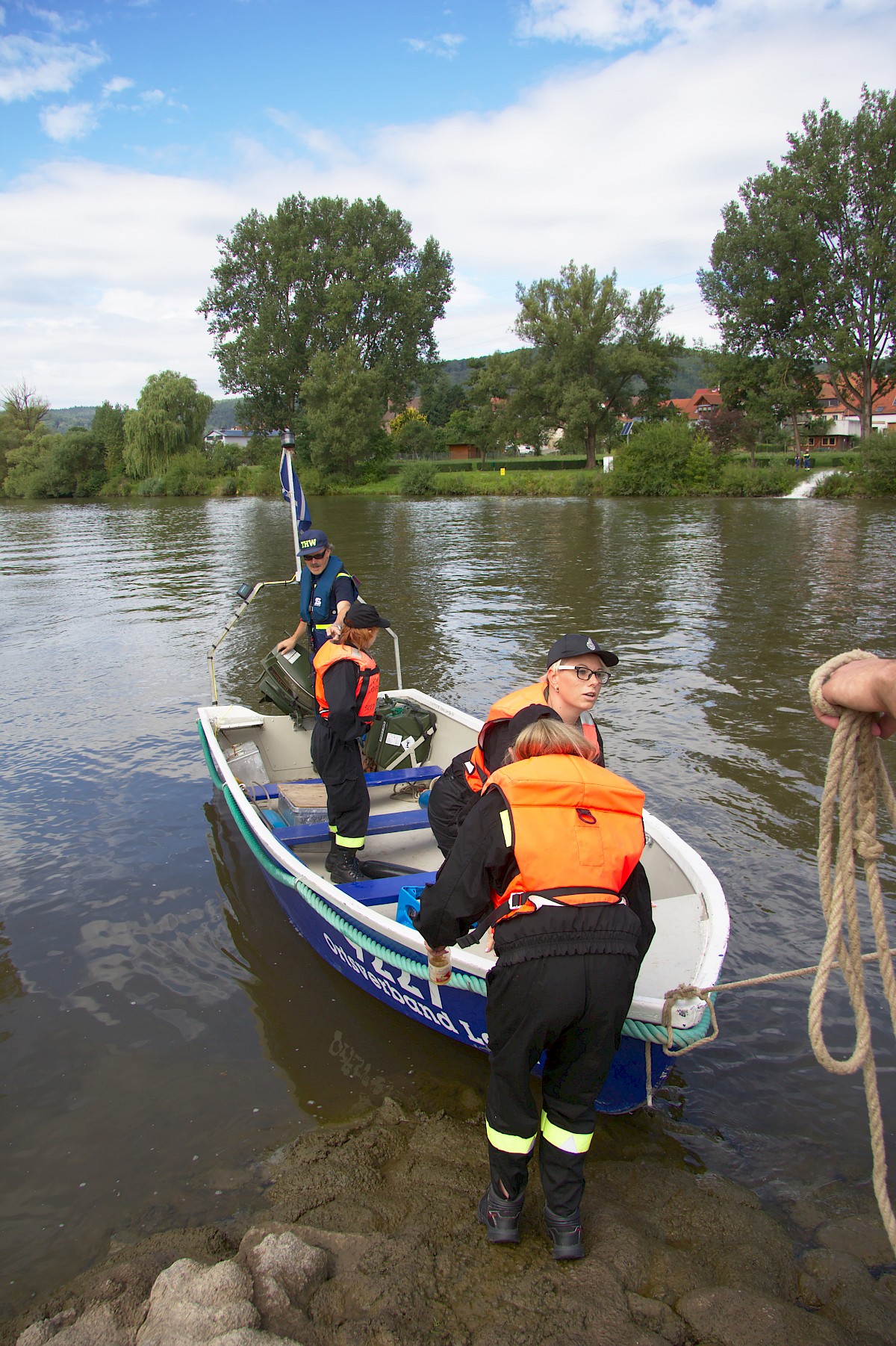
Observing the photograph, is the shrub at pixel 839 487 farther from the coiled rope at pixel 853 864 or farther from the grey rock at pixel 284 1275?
the grey rock at pixel 284 1275

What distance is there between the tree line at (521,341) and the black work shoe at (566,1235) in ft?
148

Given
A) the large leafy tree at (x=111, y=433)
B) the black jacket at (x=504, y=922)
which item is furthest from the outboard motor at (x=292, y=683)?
the large leafy tree at (x=111, y=433)

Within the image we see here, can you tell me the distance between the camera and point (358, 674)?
15.1 feet

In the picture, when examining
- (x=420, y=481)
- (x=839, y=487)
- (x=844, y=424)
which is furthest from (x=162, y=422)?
(x=844, y=424)

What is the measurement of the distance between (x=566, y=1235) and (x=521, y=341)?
55.7 meters

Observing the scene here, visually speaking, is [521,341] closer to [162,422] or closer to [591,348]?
[591,348]

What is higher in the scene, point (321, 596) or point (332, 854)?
point (321, 596)

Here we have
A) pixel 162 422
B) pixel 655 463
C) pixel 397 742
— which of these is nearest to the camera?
pixel 397 742

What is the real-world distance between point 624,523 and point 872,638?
1885cm

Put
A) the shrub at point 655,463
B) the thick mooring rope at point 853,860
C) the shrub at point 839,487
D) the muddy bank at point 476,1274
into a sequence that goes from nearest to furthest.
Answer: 1. the thick mooring rope at point 853,860
2. the muddy bank at point 476,1274
3. the shrub at point 839,487
4. the shrub at point 655,463

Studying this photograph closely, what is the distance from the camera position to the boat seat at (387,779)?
606 cm

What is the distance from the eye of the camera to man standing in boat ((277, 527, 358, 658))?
6.74m

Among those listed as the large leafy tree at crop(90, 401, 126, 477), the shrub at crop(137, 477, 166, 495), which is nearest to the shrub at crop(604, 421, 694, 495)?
the shrub at crop(137, 477, 166, 495)

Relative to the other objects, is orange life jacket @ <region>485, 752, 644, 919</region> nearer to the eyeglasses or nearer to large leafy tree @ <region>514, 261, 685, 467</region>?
the eyeglasses
